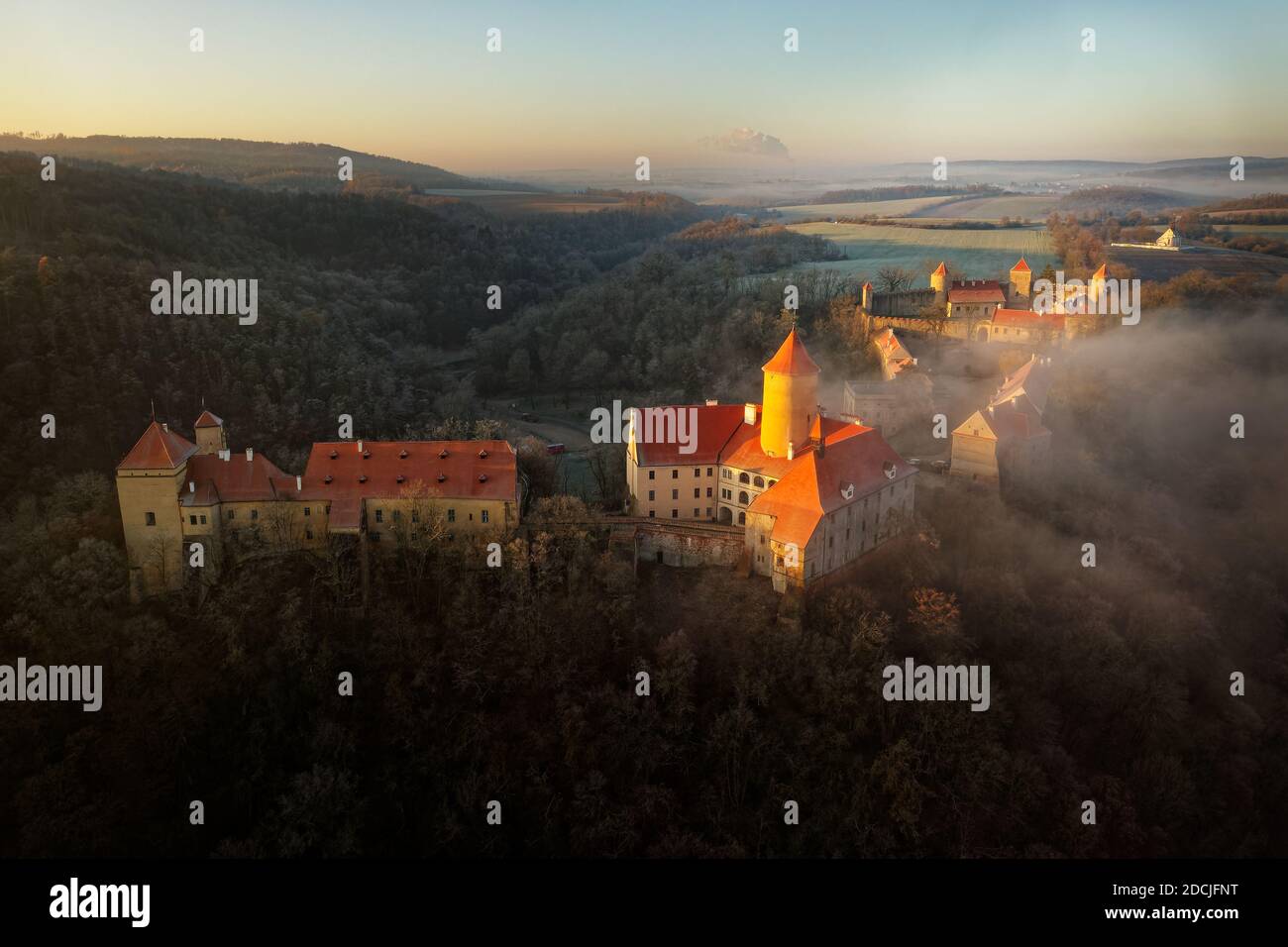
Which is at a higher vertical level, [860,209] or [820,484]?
[860,209]

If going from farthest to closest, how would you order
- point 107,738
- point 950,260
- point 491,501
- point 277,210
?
point 277,210, point 950,260, point 491,501, point 107,738

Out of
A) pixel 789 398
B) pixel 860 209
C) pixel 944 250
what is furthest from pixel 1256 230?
pixel 789 398

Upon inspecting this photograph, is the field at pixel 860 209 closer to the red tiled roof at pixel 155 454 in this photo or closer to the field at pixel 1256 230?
the field at pixel 1256 230

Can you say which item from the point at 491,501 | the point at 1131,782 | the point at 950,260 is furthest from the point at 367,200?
the point at 1131,782

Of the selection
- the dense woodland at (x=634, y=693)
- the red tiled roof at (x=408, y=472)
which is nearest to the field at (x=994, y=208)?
the dense woodland at (x=634, y=693)

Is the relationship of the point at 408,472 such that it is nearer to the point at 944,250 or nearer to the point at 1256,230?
the point at 944,250

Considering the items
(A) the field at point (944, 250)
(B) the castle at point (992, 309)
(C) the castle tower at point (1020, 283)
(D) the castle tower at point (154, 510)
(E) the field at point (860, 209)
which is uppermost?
(E) the field at point (860, 209)

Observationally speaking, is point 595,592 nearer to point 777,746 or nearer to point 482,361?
point 777,746
